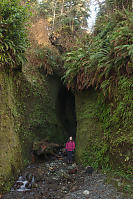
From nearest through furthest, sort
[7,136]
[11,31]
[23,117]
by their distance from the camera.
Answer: [7,136] < [11,31] < [23,117]

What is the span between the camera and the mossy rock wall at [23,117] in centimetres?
630

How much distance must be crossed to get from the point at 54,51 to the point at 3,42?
8.23 meters

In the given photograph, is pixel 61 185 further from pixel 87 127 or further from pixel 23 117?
pixel 23 117

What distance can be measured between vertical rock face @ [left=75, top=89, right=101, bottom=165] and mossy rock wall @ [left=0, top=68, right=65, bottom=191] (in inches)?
112

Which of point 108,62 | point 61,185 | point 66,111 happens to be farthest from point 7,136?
point 66,111

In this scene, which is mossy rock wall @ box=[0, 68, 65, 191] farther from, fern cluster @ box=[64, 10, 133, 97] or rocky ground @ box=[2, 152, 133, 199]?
fern cluster @ box=[64, 10, 133, 97]

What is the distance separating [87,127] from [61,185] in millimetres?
3288

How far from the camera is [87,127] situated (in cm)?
860

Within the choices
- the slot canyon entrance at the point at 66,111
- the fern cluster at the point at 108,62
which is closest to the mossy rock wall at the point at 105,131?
the fern cluster at the point at 108,62

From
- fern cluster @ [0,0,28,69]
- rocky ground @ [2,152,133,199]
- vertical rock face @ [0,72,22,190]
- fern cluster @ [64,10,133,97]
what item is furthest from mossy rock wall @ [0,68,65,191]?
fern cluster @ [64,10,133,97]

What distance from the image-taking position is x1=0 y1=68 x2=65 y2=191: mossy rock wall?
20.7 feet

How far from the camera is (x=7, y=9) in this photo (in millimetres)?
6793

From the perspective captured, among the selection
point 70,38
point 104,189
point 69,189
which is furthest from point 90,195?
point 70,38

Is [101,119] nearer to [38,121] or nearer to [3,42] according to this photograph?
[38,121]
